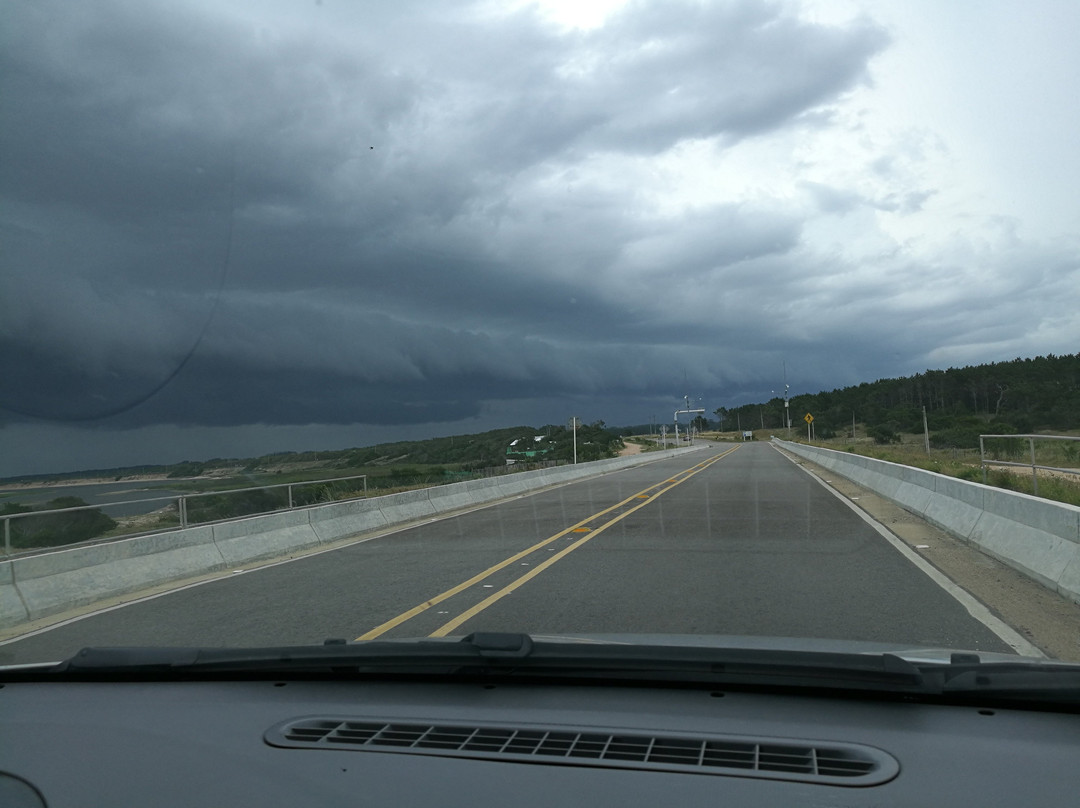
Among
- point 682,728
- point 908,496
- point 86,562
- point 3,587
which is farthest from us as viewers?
point 908,496

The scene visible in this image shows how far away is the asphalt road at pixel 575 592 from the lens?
7863 millimetres

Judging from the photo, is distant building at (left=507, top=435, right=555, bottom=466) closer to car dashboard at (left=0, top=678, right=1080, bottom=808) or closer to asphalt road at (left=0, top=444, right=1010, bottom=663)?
asphalt road at (left=0, top=444, right=1010, bottom=663)

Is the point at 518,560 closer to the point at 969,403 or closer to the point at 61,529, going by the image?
the point at 61,529

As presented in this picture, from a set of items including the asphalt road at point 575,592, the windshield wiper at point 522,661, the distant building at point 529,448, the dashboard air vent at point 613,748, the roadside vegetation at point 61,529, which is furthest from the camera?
the distant building at point 529,448

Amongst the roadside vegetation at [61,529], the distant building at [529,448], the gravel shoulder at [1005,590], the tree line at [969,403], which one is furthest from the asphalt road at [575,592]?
the distant building at [529,448]

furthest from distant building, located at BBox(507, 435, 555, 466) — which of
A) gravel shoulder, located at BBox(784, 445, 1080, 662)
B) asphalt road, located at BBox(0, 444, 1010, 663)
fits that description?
gravel shoulder, located at BBox(784, 445, 1080, 662)

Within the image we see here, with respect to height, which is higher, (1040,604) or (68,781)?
(68,781)

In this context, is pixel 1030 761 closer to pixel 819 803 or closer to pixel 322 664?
pixel 819 803

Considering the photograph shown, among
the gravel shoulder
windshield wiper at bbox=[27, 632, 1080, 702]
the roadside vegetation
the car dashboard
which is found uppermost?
windshield wiper at bbox=[27, 632, 1080, 702]

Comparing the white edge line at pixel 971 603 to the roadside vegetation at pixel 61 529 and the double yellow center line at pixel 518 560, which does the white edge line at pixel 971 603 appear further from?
the roadside vegetation at pixel 61 529

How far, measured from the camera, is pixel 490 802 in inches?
109

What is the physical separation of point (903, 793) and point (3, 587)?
9979 mm

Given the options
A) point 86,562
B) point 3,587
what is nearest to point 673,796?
point 3,587

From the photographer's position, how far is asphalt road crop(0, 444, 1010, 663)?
7.86m
